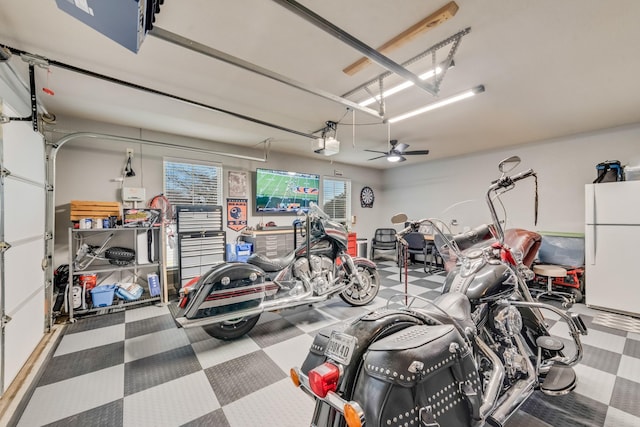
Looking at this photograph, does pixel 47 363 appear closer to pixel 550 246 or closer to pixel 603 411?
pixel 603 411

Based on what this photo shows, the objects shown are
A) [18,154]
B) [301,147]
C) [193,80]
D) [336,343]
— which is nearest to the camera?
[336,343]

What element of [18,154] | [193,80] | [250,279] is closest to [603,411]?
[250,279]

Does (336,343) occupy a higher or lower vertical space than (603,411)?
higher

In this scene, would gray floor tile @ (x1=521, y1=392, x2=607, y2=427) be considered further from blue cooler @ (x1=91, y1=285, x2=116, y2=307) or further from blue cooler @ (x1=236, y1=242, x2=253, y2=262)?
blue cooler @ (x1=91, y1=285, x2=116, y2=307)

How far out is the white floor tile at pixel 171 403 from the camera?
1549 mm

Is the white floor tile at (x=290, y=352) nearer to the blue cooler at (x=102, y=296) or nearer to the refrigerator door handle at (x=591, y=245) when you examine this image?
the blue cooler at (x=102, y=296)

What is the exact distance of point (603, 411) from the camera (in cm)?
158

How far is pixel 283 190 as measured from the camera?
17.7 ft

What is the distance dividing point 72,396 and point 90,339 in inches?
39.1

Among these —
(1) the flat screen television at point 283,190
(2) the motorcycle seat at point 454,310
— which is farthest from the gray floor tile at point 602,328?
(1) the flat screen television at point 283,190

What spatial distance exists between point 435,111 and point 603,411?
10.3 feet

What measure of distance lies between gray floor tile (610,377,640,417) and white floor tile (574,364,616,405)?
0.03m

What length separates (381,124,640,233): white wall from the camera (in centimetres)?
408

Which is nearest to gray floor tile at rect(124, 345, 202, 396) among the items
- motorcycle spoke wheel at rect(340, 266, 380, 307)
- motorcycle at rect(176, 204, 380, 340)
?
motorcycle at rect(176, 204, 380, 340)
